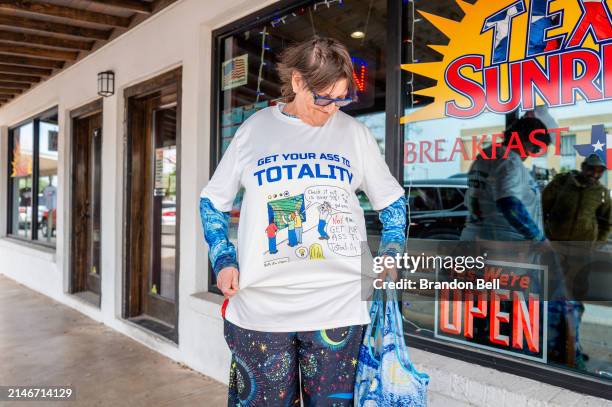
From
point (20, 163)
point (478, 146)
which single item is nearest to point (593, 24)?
point (478, 146)

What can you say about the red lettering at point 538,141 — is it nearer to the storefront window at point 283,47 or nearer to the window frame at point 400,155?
the window frame at point 400,155

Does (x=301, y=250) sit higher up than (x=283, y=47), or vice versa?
(x=283, y=47)

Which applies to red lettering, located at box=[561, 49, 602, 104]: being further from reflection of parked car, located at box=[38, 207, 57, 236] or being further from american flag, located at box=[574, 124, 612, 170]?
reflection of parked car, located at box=[38, 207, 57, 236]

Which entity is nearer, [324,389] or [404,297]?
[324,389]

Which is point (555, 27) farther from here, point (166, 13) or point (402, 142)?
point (166, 13)

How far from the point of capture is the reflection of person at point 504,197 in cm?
207

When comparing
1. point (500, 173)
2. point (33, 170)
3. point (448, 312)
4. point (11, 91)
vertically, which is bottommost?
point (448, 312)

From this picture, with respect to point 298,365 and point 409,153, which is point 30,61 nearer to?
point 409,153

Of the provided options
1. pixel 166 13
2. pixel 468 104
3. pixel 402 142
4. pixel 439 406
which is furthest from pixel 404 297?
pixel 166 13

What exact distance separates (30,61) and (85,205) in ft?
5.46

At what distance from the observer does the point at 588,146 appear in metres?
1.76

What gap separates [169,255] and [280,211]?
9.47ft

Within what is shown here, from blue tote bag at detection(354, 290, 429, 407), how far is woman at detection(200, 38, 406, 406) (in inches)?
1.2

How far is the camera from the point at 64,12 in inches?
146
